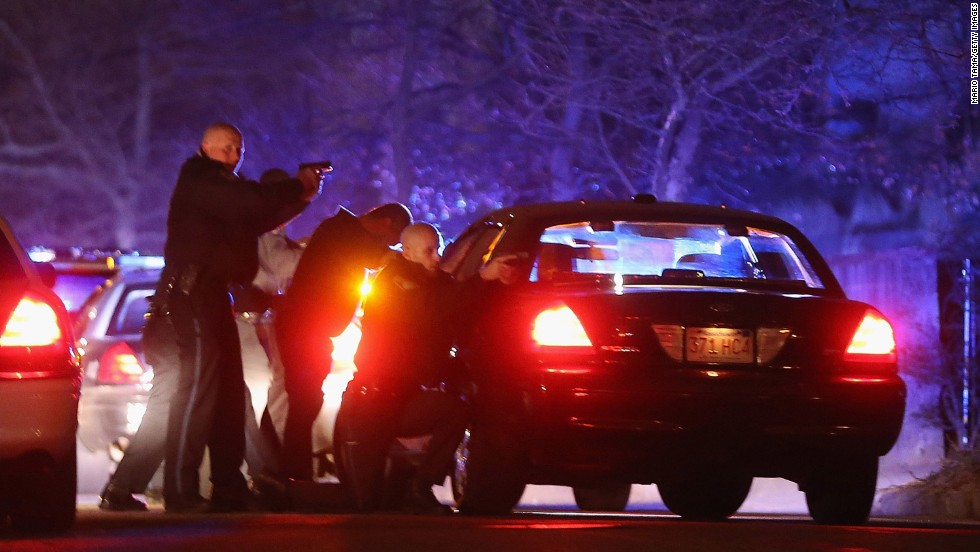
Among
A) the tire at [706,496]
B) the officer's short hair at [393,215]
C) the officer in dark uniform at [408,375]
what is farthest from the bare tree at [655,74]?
the officer in dark uniform at [408,375]

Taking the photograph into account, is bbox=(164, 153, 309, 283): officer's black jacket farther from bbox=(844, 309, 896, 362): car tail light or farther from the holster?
bbox=(844, 309, 896, 362): car tail light

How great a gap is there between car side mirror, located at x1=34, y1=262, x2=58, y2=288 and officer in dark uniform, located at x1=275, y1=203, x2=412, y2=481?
1588 mm

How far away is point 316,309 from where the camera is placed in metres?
8.48

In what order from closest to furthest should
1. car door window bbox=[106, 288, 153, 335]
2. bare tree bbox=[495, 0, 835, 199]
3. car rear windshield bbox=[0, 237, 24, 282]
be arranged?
car rear windshield bbox=[0, 237, 24, 282]
car door window bbox=[106, 288, 153, 335]
bare tree bbox=[495, 0, 835, 199]

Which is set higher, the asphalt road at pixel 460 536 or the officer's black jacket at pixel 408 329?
the officer's black jacket at pixel 408 329

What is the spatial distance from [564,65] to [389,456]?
30.2 ft

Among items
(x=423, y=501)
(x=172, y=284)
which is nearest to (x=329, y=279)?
(x=172, y=284)

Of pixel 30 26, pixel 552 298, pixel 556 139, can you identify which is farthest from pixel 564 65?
pixel 30 26

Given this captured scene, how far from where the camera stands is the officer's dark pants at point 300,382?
8.44m

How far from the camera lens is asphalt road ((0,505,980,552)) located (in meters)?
5.86

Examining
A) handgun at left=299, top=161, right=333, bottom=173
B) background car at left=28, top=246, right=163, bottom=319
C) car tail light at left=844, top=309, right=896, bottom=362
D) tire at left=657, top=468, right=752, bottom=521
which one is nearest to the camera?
car tail light at left=844, top=309, right=896, bottom=362

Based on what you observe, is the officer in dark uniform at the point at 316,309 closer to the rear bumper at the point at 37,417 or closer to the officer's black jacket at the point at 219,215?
the officer's black jacket at the point at 219,215

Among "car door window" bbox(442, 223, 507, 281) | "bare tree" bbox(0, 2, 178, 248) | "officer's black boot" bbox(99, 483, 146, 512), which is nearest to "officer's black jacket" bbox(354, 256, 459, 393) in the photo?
"car door window" bbox(442, 223, 507, 281)

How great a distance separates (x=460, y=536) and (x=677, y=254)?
98.8 inches
